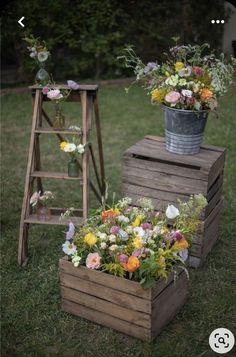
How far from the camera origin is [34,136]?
10.3 feet

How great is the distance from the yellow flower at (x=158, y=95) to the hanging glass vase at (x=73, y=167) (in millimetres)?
640

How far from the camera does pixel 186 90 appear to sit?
2.76 metres

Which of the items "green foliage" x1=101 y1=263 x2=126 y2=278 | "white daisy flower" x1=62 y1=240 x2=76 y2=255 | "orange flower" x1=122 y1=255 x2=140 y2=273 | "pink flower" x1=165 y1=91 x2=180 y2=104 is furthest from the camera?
"pink flower" x1=165 y1=91 x2=180 y2=104

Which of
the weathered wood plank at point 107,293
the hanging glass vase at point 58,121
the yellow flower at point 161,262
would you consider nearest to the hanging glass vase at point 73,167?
the hanging glass vase at point 58,121

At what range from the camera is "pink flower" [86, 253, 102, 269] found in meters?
2.42

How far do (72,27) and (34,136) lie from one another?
524 centimetres

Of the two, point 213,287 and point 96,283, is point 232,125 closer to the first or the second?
point 213,287

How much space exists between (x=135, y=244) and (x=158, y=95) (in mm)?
1004

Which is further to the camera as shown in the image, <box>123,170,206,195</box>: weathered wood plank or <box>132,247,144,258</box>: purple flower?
<box>123,170,206,195</box>: weathered wood plank

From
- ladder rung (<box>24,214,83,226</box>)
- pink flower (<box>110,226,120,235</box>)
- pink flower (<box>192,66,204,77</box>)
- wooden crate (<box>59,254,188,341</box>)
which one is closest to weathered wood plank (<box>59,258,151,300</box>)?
wooden crate (<box>59,254,188,341</box>)

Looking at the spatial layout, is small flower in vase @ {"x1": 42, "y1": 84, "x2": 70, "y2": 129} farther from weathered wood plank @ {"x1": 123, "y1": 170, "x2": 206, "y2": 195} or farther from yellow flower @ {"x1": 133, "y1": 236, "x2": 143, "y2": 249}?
yellow flower @ {"x1": 133, "y1": 236, "x2": 143, "y2": 249}

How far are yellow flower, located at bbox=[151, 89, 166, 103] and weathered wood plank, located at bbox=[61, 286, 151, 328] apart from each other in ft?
4.04

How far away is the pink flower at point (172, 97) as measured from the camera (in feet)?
9.12

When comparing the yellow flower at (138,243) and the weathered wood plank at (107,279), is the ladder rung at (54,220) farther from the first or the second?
the yellow flower at (138,243)
